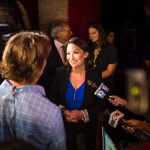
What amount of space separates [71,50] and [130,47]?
6.98 meters

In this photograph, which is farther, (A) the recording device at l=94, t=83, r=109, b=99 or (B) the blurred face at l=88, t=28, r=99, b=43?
(B) the blurred face at l=88, t=28, r=99, b=43

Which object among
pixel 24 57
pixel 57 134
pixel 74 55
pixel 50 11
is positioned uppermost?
pixel 50 11

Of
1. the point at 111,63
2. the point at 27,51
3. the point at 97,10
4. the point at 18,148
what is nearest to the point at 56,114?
the point at 27,51

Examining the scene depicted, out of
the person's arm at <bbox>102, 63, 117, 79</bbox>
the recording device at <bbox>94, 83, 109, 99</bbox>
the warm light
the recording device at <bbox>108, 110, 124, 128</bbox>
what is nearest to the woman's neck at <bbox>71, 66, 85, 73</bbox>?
the recording device at <bbox>94, 83, 109, 99</bbox>

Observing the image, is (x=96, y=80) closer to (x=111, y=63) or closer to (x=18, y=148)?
(x=111, y=63)

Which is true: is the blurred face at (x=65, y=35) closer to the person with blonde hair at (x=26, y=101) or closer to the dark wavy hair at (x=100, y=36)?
the dark wavy hair at (x=100, y=36)

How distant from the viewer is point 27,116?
155 cm

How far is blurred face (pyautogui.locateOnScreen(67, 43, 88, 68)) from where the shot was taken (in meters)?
2.75

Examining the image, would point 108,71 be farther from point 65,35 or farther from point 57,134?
point 57,134

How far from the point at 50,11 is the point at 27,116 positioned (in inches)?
198

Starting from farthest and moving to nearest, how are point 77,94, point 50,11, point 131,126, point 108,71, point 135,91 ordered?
point 50,11
point 108,71
point 77,94
point 135,91
point 131,126

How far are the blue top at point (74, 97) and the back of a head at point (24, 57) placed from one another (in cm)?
113

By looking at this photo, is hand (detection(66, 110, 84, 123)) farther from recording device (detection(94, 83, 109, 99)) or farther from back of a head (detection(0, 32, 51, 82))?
back of a head (detection(0, 32, 51, 82))

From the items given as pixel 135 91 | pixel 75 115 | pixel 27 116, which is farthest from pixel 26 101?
pixel 135 91
